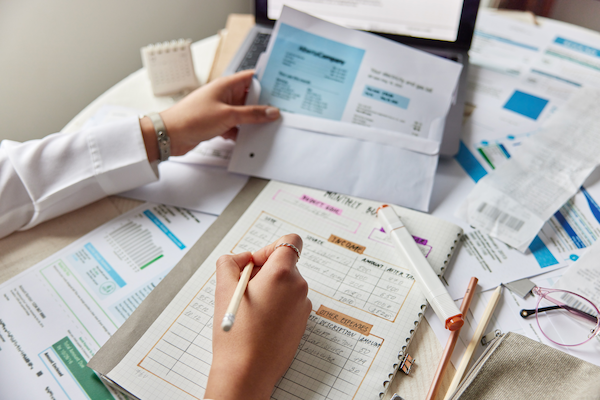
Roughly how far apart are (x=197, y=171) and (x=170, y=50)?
0.28 meters

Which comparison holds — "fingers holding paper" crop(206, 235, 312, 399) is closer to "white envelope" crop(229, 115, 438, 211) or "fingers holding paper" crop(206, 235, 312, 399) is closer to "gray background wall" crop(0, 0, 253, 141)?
"white envelope" crop(229, 115, 438, 211)

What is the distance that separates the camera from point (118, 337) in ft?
1.62

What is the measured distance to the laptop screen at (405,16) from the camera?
80 centimetres

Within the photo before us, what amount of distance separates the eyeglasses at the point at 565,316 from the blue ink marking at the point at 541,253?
0.16ft

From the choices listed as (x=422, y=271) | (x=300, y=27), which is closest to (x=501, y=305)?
(x=422, y=271)

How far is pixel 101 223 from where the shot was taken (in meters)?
0.63

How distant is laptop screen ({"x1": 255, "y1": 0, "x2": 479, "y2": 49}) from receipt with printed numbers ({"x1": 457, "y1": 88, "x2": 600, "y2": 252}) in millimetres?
250

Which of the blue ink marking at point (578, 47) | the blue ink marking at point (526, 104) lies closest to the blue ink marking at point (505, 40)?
the blue ink marking at point (578, 47)

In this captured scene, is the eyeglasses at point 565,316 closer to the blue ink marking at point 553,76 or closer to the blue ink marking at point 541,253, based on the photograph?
the blue ink marking at point 541,253

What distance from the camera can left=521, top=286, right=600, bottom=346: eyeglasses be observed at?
51cm

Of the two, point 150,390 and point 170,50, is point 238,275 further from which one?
point 170,50

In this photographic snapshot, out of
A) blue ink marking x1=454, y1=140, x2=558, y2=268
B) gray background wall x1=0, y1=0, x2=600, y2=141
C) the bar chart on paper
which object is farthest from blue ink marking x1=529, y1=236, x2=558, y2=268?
gray background wall x1=0, y1=0, x2=600, y2=141

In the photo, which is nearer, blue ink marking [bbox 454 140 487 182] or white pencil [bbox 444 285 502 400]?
white pencil [bbox 444 285 502 400]

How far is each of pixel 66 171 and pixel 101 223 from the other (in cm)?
9
